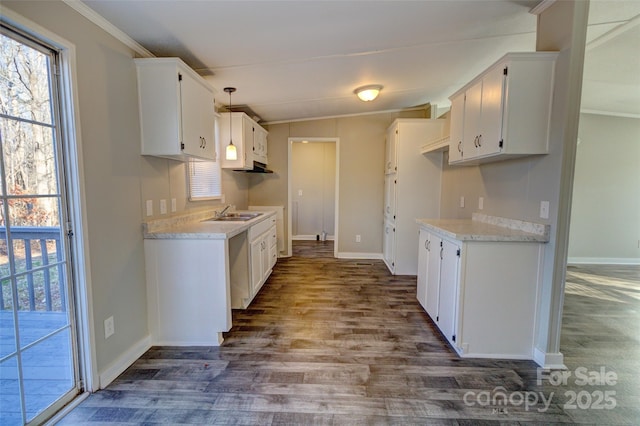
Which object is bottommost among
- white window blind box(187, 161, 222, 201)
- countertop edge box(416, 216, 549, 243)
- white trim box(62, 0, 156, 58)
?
countertop edge box(416, 216, 549, 243)

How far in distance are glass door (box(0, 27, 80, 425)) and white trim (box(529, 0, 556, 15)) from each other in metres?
3.25

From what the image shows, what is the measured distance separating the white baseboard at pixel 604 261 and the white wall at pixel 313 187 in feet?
15.6

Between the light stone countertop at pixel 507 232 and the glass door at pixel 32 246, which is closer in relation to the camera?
the glass door at pixel 32 246

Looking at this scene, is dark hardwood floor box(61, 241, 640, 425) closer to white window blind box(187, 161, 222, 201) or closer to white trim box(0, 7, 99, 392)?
white trim box(0, 7, 99, 392)

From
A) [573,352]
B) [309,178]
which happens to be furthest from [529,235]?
[309,178]

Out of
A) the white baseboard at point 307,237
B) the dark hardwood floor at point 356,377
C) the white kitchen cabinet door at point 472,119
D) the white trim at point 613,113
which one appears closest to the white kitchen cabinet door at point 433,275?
the dark hardwood floor at point 356,377

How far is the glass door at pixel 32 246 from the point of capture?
4.47ft

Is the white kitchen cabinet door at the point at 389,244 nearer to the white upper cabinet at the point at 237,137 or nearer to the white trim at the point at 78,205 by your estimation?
the white upper cabinet at the point at 237,137

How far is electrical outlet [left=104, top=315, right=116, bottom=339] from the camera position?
6.23 feet

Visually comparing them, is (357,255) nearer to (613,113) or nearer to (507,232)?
(507,232)

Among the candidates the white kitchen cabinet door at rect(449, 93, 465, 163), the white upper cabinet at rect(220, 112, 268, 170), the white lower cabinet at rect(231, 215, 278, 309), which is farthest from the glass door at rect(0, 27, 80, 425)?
the white kitchen cabinet door at rect(449, 93, 465, 163)

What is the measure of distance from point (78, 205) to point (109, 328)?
876 mm

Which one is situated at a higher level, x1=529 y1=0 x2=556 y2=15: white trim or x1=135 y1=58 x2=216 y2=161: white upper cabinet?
x1=529 y1=0 x2=556 y2=15: white trim

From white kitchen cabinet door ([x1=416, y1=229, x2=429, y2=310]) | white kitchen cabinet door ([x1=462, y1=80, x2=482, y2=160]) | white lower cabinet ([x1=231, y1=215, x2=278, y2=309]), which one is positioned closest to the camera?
white kitchen cabinet door ([x1=462, y1=80, x2=482, y2=160])
